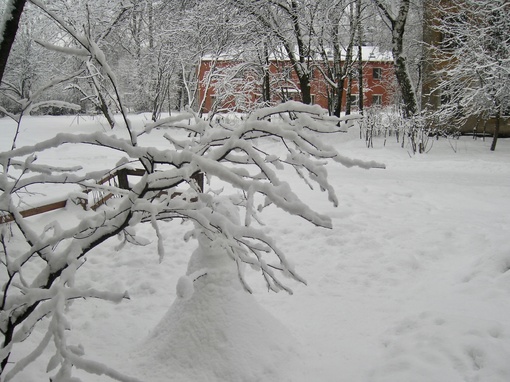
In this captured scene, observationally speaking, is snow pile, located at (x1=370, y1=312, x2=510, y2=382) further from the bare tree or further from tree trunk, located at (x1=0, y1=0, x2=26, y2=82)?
the bare tree

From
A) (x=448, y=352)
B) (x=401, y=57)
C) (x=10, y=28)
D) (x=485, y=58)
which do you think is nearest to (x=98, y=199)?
(x=10, y=28)

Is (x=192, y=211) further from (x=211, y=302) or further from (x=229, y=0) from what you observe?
(x=229, y=0)

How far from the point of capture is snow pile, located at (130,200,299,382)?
3.20 m

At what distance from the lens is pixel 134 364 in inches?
133

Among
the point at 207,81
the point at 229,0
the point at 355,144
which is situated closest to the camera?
the point at 229,0

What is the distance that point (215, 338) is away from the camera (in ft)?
10.8

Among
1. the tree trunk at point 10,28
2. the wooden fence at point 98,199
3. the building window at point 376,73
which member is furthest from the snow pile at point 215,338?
the building window at point 376,73

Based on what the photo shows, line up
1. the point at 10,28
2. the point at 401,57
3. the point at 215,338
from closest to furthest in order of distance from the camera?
the point at 10,28 → the point at 215,338 → the point at 401,57

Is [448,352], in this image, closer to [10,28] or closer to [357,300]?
[357,300]

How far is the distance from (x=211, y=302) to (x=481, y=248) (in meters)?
4.64

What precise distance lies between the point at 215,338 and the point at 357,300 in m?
2.36

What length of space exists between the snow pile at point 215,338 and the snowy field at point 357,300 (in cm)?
1

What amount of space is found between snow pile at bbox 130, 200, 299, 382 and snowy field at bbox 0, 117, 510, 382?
0.01 meters

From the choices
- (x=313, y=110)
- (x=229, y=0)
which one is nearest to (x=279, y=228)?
(x=313, y=110)
